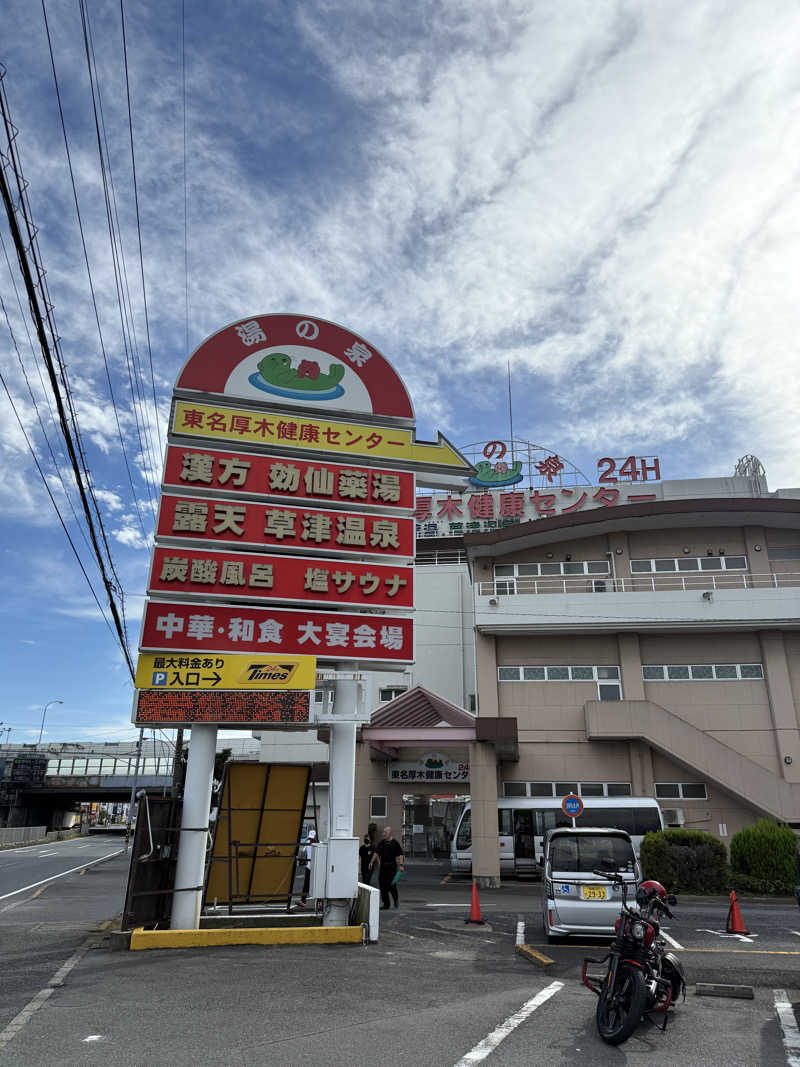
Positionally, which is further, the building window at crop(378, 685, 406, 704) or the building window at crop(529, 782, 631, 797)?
the building window at crop(378, 685, 406, 704)

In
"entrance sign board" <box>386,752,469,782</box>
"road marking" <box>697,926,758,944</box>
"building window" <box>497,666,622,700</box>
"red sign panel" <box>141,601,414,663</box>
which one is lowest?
"road marking" <box>697,926,758,944</box>

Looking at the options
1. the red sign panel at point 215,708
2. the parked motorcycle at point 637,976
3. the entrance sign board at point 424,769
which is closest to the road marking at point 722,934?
the parked motorcycle at point 637,976

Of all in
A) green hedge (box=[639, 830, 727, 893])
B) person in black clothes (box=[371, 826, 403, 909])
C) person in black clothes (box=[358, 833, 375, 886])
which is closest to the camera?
person in black clothes (box=[371, 826, 403, 909])

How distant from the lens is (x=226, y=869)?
13078 mm

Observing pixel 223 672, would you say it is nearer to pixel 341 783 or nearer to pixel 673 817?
pixel 341 783

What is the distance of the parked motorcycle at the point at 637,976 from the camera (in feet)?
20.7

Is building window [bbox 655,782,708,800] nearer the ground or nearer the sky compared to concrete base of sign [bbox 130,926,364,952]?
nearer the sky

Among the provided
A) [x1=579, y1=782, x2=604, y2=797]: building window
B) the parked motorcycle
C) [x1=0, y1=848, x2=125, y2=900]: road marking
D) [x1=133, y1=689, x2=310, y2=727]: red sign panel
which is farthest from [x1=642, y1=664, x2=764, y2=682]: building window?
[x1=0, y1=848, x2=125, y2=900]: road marking

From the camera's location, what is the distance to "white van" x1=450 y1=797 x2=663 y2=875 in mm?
23562

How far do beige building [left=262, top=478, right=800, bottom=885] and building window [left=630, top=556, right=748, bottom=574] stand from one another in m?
0.06

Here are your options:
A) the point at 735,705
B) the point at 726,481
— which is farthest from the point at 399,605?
the point at 726,481

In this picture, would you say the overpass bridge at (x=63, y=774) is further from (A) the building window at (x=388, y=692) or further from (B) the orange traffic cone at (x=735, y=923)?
(B) the orange traffic cone at (x=735, y=923)

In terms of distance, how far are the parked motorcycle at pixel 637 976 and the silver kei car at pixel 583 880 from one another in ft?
12.3

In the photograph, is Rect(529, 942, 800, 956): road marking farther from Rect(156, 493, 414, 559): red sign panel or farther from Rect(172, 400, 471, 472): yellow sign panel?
Rect(172, 400, 471, 472): yellow sign panel
